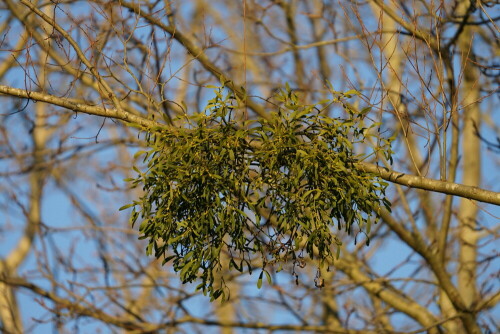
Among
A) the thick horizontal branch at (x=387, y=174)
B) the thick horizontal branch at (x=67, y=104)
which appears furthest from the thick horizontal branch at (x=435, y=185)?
the thick horizontal branch at (x=67, y=104)

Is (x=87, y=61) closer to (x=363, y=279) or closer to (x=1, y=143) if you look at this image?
(x=363, y=279)

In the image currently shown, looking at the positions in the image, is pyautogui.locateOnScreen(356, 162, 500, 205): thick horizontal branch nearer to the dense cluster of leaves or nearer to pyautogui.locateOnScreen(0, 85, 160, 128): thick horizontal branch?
the dense cluster of leaves

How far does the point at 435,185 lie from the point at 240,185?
97cm

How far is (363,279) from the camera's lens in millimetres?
6676

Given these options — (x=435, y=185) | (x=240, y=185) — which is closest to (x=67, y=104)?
(x=240, y=185)

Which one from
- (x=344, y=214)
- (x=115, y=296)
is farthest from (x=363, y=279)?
(x=344, y=214)

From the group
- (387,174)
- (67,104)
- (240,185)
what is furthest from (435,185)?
(67,104)

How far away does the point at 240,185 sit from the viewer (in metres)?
3.32

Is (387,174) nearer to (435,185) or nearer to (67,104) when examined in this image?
(435,185)

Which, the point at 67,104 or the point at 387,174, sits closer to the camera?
the point at 387,174

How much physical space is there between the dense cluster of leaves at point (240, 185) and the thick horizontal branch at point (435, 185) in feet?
0.35

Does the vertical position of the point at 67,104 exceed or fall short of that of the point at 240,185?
it exceeds it

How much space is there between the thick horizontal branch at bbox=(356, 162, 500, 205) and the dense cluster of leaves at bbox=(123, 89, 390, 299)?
0.35ft

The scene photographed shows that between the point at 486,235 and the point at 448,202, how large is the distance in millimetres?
1984
